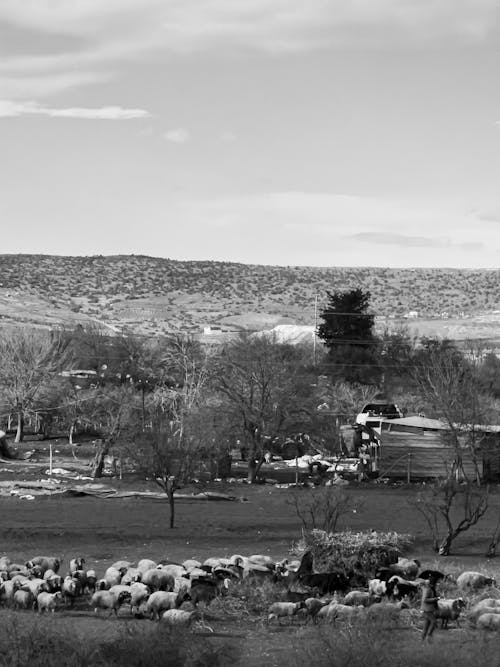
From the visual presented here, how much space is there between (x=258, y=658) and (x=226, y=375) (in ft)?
116

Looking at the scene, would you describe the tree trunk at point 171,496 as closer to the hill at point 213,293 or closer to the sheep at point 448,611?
the sheep at point 448,611

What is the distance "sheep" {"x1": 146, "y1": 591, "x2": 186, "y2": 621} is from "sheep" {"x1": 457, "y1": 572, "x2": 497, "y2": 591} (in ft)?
19.2

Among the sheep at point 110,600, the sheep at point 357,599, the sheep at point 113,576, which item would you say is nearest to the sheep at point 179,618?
the sheep at point 110,600

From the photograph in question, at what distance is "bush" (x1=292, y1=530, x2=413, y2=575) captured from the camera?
24.0m

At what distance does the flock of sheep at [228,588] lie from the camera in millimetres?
20469

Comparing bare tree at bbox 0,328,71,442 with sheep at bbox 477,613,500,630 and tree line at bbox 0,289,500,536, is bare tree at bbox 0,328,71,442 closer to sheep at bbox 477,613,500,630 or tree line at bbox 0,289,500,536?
tree line at bbox 0,289,500,536

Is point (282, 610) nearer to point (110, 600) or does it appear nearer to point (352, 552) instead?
point (110, 600)

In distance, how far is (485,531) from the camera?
110ft

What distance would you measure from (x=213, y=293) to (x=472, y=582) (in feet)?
366

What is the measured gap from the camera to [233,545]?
2973 centimetres

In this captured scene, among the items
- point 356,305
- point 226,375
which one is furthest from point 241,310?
point 226,375

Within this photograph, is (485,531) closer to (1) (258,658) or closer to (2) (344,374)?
(1) (258,658)

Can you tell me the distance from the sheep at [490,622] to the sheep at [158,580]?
5774 millimetres

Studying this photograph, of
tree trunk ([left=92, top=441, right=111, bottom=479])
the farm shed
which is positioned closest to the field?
tree trunk ([left=92, top=441, right=111, bottom=479])
